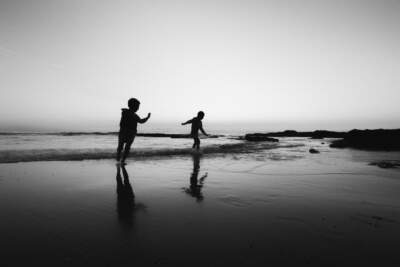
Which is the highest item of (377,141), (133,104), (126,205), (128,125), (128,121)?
(133,104)

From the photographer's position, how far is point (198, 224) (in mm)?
2518

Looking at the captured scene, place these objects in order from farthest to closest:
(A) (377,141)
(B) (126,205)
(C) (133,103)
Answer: (A) (377,141) < (C) (133,103) < (B) (126,205)

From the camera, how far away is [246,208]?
3.12 metres

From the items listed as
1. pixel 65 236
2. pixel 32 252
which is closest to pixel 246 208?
pixel 65 236

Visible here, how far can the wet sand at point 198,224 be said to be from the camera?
1810 mm

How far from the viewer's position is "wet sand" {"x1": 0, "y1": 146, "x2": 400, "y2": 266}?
1810 millimetres

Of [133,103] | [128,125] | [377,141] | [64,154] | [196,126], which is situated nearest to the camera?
[128,125]

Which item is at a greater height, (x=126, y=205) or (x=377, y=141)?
(x=377, y=141)

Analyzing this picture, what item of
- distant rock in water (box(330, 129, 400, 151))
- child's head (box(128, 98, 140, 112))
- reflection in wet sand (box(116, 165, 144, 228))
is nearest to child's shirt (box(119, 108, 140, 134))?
child's head (box(128, 98, 140, 112))

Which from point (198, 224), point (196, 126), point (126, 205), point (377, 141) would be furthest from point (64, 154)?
point (377, 141)

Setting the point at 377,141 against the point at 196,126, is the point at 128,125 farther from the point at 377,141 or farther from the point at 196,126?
the point at 377,141

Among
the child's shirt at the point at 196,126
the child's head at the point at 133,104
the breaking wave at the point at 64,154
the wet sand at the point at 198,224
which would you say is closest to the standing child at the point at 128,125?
the child's head at the point at 133,104

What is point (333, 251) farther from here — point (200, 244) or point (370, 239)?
point (200, 244)

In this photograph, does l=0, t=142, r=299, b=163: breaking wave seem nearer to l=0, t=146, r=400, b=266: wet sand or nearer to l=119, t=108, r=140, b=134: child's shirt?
l=119, t=108, r=140, b=134: child's shirt
